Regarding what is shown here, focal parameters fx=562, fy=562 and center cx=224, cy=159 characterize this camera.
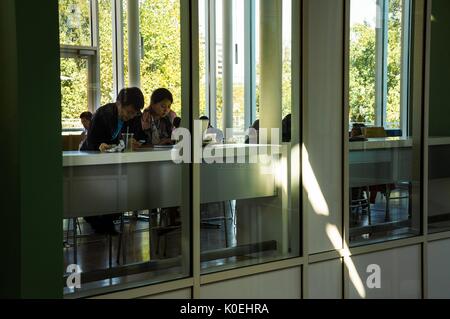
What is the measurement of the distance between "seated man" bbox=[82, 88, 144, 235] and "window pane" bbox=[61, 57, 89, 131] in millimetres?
115

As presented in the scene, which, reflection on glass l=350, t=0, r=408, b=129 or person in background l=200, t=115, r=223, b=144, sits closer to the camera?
person in background l=200, t=115, r=223, b=144

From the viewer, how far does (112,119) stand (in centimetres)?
324

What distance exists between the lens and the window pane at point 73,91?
118 inches

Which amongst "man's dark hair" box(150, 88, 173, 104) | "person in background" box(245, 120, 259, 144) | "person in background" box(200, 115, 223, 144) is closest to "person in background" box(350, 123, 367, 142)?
"person in background" box(245, 120, 259, 144)

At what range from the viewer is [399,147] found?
186 inches

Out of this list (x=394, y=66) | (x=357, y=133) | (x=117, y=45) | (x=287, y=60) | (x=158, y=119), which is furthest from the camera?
(x=394, y=66)

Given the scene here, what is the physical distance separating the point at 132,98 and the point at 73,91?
37 centimetres

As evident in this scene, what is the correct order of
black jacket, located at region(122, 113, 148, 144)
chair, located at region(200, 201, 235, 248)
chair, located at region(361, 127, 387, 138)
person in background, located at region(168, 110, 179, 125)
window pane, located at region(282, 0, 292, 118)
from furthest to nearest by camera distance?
chair, located at region(361, 127, 387, 138)
window pane, located at region(282, 0, 292, 118)
chair, located at region(200, 201, 235, 248)
person in background, located at region(168, 110, 179, 125)
black jacket, located at region(122, 113, 148, 144)

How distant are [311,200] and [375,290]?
101 centimetres

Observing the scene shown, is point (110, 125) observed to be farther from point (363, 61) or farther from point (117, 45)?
point (363, 61)

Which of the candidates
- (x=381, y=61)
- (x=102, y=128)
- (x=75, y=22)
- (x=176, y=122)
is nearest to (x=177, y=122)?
(x=176, y=122)

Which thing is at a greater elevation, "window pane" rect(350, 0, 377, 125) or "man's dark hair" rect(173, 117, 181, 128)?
"window pane" rect(350, 0, 377, 125)

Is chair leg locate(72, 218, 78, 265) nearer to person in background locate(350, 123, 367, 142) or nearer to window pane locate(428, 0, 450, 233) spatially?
person in background locate(350, 123, 367, 142)

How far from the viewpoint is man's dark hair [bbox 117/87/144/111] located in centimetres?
323
